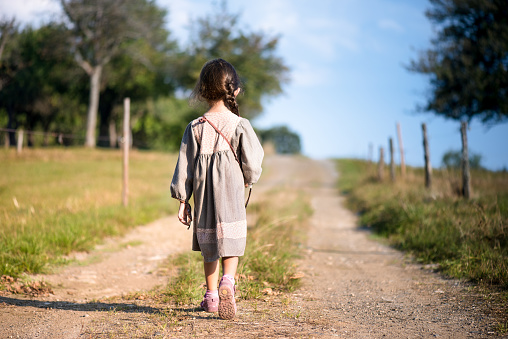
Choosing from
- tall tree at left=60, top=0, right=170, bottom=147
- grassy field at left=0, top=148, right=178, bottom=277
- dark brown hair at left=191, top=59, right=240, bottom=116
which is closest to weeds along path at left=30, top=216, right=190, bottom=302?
grassy field at left=0, top=148, right=178, bottom=277

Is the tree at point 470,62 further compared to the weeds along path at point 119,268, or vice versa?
the tree at point 470,62

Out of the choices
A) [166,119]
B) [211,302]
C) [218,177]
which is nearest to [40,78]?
[166,119]

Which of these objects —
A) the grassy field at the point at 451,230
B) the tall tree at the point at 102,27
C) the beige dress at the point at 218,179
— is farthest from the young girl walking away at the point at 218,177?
the tall tree at the point at 102,27

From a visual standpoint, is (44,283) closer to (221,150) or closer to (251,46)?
(221,150)

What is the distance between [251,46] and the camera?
2956 centimetres

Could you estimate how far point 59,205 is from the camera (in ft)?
24.2

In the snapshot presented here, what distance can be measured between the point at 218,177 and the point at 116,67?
31.9m

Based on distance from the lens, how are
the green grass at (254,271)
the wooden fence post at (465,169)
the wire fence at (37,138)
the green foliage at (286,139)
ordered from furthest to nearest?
the green foliage at (286,139), the wire fence at (37,138), the wooden fence post at (465,169), the green grass at (254,271)

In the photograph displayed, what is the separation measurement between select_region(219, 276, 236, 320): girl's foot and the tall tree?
22699mm

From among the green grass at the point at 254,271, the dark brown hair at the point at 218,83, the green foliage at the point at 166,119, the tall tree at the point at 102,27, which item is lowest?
the green grass at the point at 254,271

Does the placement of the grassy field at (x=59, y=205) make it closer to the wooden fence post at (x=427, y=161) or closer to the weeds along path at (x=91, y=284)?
the weeds along path at (x=91, y=284)

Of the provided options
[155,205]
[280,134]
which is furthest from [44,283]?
[280,134]

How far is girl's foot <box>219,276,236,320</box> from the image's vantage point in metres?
2.69

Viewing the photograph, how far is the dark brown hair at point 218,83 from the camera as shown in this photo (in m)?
2.93
